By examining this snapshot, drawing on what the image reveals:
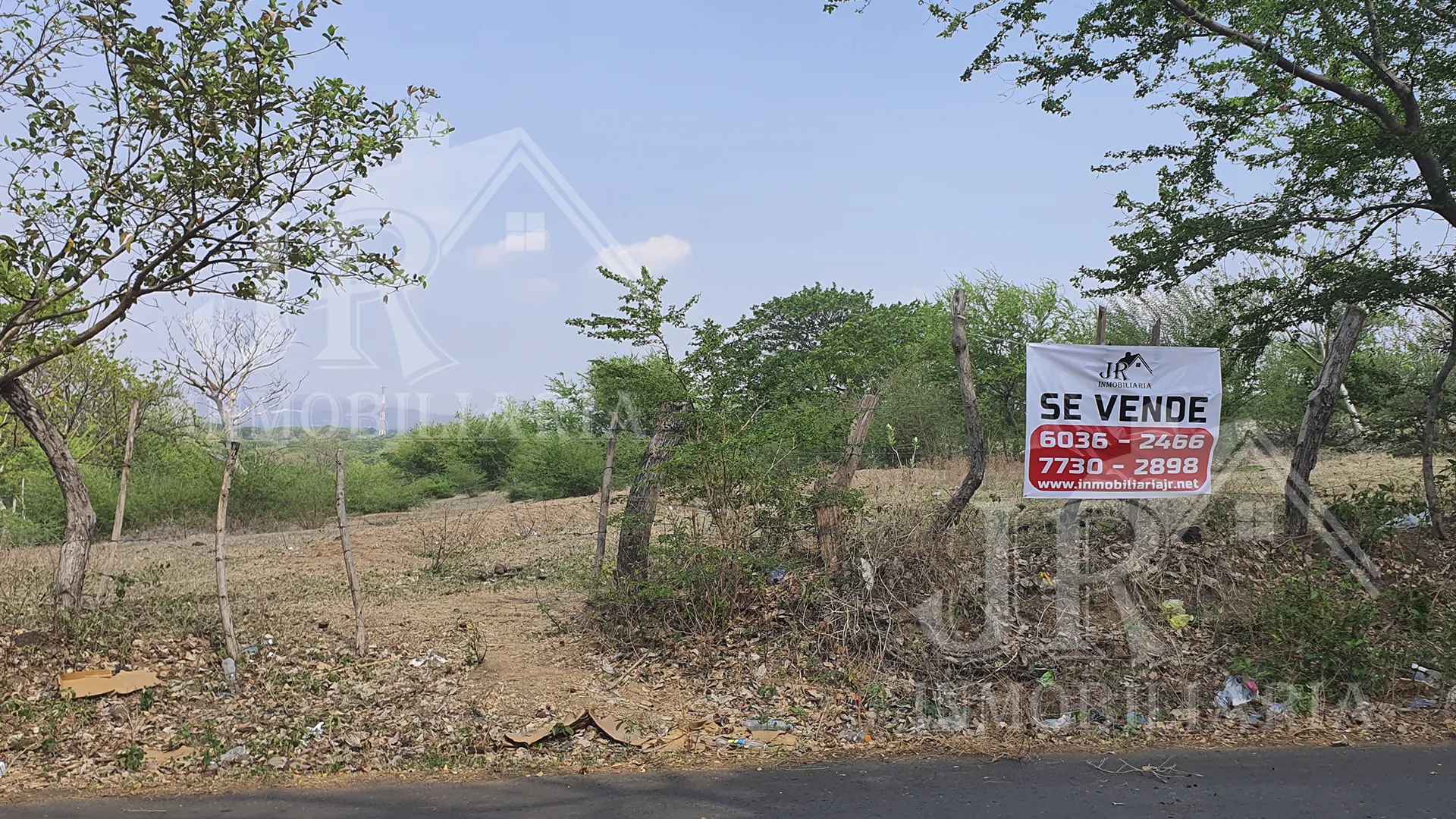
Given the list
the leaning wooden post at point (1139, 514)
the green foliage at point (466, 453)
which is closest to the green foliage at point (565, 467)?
the green foliage at point (466, 453)

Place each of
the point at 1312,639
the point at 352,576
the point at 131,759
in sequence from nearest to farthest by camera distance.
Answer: the point at 131,759
the point at 1312,639
the point at 352,576

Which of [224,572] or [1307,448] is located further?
[1307,448]

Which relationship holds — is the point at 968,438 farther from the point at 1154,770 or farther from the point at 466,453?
the point at 466,453

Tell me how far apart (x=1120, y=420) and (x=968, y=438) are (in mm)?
1256

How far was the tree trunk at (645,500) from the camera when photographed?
7.46m

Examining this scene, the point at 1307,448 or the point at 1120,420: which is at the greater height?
the point at 1120,420

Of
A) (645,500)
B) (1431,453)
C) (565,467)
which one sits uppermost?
(1431,453)

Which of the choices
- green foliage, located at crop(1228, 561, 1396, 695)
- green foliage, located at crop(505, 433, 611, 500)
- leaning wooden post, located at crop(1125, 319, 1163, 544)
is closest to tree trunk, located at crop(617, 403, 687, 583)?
leaning wooden post, located at crop(1125, 319, 1163, 544)

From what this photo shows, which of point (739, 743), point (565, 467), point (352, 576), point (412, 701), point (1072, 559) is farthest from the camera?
point (565, 467)

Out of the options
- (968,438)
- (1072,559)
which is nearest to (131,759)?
(968,438)

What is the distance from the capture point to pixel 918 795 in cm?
475

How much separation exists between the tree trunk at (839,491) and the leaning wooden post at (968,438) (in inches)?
28.7

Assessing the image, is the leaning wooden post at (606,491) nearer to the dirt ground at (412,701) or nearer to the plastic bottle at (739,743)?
the dirt ground at (412,701)

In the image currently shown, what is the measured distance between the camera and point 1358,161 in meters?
8.62
